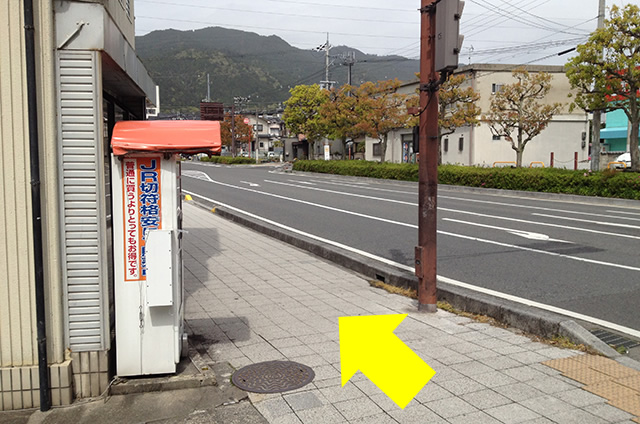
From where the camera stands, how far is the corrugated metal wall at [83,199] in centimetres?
388

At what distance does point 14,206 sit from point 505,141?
36390 mm

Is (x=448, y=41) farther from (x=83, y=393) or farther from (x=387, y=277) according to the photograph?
(x=83, y=393)

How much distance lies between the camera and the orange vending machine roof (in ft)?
13.3

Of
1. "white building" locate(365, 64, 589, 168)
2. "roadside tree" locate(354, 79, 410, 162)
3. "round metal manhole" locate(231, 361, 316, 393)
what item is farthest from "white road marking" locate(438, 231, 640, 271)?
"white building" locate(365, 64, 589, 168)

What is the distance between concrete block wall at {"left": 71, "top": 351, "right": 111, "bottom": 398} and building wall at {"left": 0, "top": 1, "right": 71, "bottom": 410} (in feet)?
0.31

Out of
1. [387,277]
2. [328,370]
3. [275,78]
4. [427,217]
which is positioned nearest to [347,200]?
[387,277]

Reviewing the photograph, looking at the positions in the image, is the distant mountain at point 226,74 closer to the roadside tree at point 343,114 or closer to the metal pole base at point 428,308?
the roadside tree at point 343,114

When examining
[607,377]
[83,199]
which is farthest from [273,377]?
[607,377]

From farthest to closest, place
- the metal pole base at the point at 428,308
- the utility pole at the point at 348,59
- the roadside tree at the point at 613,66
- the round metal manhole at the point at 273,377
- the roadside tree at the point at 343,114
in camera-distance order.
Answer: the utility pole at the point at 348,59 → the roadside tree at the point at 343,114 → the roadside tree at the point at 613,66 → the metal pole base at the point at 428,308 → the round metal manhole at the point at 273,377

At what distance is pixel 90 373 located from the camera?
4066 millimetres

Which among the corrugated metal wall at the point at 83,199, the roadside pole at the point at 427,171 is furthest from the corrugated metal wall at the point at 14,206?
the roadside pole at the point at 427,171

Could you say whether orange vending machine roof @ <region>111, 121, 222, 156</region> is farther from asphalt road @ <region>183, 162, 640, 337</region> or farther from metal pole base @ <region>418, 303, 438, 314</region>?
asphalt road @ <region>183, 162, 640, 337</region>

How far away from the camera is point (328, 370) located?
15.4ft

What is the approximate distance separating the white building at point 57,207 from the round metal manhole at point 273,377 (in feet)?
3.56
